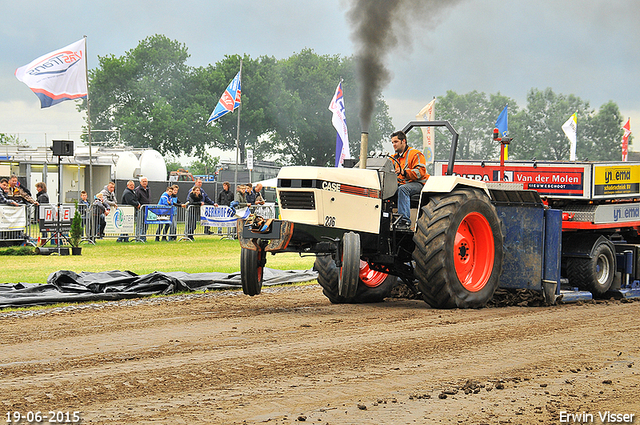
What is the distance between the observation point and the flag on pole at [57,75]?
1930 cm

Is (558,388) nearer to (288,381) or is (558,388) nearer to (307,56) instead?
(288,381)

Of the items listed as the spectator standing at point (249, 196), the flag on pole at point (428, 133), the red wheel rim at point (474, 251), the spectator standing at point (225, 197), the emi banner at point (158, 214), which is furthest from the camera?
the flag on pole at point (428, 133)

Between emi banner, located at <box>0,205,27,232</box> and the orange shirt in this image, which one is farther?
emi banner, located at <box>0,205,27,232</box>

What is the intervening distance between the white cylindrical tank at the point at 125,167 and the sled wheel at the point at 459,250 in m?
28.1

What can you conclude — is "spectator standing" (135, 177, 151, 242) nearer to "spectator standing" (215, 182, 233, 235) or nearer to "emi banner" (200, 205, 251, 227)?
"emi banner" (200, 205, 251, 227)

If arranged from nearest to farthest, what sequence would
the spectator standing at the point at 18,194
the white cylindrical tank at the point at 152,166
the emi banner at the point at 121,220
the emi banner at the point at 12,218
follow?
the emi banner at the point at 12,218 → the spectator standing at the point at 18,194 → the emi banner at the point at 121,220 → the white cylindrical tank at the point at 152,166

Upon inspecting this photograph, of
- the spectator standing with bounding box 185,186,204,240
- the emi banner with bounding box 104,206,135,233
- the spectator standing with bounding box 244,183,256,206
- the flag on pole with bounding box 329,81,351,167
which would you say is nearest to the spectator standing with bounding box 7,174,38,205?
the emi banner with bounding box 104,206,135,233

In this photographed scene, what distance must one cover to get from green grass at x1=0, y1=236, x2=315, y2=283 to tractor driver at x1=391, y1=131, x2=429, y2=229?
5.43 metres

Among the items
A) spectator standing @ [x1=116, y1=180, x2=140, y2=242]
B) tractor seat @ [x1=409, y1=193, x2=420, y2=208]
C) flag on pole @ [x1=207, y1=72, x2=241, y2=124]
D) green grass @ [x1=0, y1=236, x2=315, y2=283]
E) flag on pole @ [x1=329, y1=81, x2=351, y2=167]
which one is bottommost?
green grass @ [x1=0, y1=236, x2=315, y2=283]

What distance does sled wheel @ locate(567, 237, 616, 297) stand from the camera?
10.1 m

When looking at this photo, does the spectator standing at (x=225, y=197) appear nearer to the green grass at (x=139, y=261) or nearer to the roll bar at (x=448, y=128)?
the green grass at (x=139, y=261)

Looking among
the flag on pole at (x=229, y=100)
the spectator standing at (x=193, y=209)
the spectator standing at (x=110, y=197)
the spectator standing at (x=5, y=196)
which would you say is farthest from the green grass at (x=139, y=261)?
the flag on pole at (x=229, y=100)

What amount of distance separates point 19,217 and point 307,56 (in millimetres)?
57610

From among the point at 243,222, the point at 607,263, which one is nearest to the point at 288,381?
the point at 243,222
